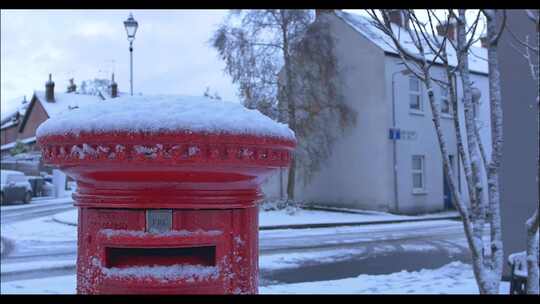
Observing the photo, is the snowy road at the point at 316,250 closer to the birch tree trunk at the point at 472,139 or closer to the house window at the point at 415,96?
the birch tree trunk at the point at 472,139

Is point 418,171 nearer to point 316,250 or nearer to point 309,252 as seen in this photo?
point 316,250

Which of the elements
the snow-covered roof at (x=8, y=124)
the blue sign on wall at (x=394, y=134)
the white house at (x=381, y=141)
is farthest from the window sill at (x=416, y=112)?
the snow-covered roof at (x=8, y=124)

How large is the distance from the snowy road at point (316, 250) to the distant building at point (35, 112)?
29.0 metres

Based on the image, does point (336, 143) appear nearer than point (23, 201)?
Yes

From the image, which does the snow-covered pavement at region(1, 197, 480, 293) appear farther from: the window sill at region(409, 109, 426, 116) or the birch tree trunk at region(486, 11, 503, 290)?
the window sill at region(409, 109, 426, 116)

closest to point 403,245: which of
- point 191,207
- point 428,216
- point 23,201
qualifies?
point 428,216

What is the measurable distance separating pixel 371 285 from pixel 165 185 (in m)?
7.16

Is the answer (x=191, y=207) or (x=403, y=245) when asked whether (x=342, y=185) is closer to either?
(x=403, y=245)

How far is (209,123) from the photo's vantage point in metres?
1.34

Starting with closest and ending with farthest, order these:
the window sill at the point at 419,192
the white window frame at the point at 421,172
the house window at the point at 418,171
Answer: the window sill at the point at 419,192 < the white window frame at the point at 421,172 < the house window at the point at 418,171

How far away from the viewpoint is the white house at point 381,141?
2130 cm

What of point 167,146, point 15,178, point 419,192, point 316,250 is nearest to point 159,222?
point 167,146
